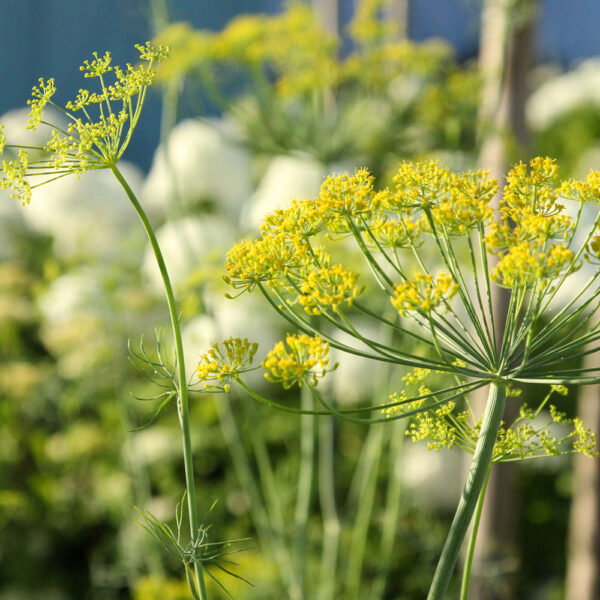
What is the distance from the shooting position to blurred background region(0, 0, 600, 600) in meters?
1.13

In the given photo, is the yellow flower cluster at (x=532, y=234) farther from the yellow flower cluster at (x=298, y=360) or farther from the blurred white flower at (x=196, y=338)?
the blurred white flower at (x=196, y=338)

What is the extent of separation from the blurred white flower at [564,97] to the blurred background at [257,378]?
42 centimetres

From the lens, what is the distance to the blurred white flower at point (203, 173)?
186 centimetres

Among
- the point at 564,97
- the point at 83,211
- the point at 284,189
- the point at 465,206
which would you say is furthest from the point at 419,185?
the point at 564,97

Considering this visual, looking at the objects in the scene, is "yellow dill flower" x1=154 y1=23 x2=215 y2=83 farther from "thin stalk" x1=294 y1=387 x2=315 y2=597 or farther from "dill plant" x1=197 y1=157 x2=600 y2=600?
"dill plant" x1=197 y1=157 x2=600 y2=600

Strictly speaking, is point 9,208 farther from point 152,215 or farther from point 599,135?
point 599,135

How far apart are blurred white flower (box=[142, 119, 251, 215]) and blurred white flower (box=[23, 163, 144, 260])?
12 cm

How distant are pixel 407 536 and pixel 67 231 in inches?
38.8

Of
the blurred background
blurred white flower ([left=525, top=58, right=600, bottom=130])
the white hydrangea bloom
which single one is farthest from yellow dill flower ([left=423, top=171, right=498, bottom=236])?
blurred white flower ([left=525, top=58, right=600, bottom=130])

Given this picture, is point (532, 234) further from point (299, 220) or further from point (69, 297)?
point (69, 297)

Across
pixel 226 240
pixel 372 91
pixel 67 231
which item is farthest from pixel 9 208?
pixel 372 91

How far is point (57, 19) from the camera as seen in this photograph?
236cm

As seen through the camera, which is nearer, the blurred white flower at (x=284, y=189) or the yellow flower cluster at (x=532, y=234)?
the yellow flower cluster at (x=532, y=234)

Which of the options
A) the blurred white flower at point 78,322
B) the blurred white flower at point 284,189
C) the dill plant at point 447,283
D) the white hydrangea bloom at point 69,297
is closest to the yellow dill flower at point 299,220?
the dill plant at point 447,283
